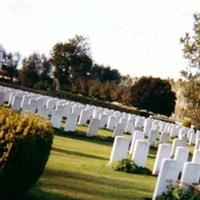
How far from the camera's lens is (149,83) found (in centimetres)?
5988

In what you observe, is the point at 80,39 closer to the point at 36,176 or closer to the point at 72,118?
the point at 72,118

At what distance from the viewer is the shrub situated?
24.6ft

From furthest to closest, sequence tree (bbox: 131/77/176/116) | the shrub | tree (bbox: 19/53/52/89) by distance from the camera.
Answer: tree (bbox: 19/53/52/89), tree (bbox: 131/77/176/116), the shrub

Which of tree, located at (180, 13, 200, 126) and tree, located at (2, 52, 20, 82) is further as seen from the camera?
tree, located at (2, 52, 20, 82)

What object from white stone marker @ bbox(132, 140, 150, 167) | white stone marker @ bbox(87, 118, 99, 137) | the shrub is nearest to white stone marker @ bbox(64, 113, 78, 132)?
white stone marker @ bbox(87, 118, 99, 137)

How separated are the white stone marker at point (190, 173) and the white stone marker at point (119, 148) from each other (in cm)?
273

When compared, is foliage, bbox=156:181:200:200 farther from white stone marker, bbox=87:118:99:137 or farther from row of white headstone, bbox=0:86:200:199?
white stone marker, bbox=87:118:99:137

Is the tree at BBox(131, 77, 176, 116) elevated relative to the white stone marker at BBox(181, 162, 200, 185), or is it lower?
elevated

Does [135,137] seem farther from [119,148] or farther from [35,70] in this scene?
[35,70]

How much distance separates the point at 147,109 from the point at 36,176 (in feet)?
169

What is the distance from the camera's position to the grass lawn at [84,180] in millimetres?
9898

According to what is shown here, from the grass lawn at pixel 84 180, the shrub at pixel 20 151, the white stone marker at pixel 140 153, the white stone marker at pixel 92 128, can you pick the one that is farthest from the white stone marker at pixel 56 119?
the shrub at pixel 20 151

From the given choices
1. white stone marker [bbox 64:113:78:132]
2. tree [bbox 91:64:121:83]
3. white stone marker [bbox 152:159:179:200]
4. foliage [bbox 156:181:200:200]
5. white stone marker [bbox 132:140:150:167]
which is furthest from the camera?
tree [bbox 91:64:121:83]

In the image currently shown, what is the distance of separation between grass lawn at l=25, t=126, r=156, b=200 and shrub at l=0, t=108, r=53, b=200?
1.06m
